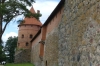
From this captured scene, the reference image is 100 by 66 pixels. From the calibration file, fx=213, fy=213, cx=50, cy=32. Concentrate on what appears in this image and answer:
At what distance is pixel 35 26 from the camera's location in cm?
3753

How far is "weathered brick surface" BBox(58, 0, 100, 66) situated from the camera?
16.3ft

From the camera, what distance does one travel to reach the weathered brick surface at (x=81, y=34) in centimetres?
498

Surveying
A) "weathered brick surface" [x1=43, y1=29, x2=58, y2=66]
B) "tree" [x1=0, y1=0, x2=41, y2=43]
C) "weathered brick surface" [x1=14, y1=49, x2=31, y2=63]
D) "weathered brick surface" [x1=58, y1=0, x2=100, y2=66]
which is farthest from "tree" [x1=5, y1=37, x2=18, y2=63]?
"weathered brick surface" [x1=58, y1=0, x2=100, y2=66]

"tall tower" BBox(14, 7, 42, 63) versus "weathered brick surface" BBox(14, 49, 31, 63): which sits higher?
"tall tower" BBox(14, 7, 42, 63)

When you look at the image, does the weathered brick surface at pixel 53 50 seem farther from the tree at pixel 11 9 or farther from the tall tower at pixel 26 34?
the tall tower at pixel 26 34

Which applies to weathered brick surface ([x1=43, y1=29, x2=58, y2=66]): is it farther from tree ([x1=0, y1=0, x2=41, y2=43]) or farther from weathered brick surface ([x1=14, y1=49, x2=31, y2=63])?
weathered brick surface ([x1=14, y1=49, x2=31, y2=63])


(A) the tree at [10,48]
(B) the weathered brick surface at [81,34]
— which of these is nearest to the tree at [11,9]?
(B) the weathered brick surface at [81,34]

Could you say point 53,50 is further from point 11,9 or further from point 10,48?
point 10,48

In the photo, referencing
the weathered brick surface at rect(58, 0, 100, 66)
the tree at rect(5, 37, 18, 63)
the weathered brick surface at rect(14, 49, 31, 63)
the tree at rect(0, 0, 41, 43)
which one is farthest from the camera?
the tree at rect(5, 37, 18, 63)

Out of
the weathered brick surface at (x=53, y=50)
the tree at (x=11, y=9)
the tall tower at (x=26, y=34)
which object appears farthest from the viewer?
the tall tower at (x=26, y=34)

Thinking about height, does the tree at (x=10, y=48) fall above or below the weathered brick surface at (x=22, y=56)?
above

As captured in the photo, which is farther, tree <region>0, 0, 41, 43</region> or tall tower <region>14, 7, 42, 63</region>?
tall tower <region>14, 7, 42, 63</region>

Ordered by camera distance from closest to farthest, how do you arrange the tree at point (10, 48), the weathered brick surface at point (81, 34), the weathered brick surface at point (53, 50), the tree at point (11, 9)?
the weathered brick surface at point (81, 34) < the weathered brick surface at point (53, 50) < the tree at point (11, 9) < the tree at point (10, 48)

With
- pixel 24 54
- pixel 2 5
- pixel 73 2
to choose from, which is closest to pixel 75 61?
pixel 73 2
